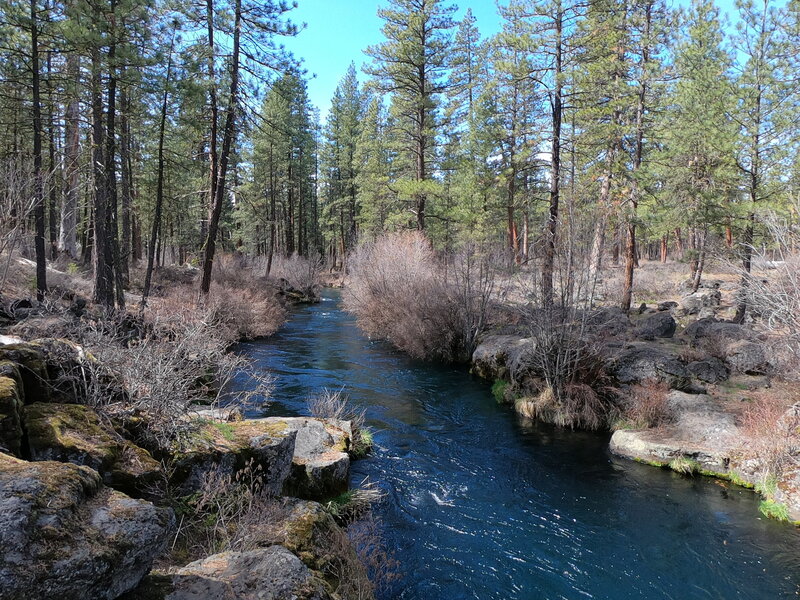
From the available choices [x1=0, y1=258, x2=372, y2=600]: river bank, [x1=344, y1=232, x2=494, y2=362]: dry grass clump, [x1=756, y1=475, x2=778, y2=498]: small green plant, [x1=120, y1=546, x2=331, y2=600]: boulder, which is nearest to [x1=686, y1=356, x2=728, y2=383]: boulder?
[x1=756, y1=475, x2=778, y2=498]: small green plant

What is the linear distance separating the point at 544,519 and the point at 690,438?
4.00 metres

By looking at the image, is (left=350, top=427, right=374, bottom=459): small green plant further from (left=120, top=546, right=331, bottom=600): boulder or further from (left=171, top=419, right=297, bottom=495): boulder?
(left=120, top=546, right=331, bottom=600): boulder

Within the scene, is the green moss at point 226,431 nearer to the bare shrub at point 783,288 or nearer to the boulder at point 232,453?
the boulder at point 232,453

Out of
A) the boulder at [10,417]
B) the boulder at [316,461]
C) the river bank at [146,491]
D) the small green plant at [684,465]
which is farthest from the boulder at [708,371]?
the boulder at [10,417]

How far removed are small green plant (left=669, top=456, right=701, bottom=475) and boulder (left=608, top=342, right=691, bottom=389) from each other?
2.33 meters

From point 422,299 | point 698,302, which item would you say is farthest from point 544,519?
point 698,302

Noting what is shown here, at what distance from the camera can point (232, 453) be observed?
16.5 ft

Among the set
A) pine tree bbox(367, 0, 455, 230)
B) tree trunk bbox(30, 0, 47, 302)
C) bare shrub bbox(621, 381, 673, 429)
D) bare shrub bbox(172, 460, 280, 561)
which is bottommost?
bare shrub bbox(621, 381, 673, 429)

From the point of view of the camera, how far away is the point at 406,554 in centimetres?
588

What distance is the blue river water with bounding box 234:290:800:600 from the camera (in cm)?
555

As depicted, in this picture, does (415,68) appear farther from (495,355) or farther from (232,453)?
(232,453)

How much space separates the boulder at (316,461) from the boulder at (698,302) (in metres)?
17.6

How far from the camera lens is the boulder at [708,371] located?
10.7 metres

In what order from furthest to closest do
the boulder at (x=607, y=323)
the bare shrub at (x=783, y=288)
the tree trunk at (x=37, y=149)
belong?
the boulder at (x=607, y=323) < the tree trunk at (x=37, y=149) < the bare shrub at (x=783, y=288)
